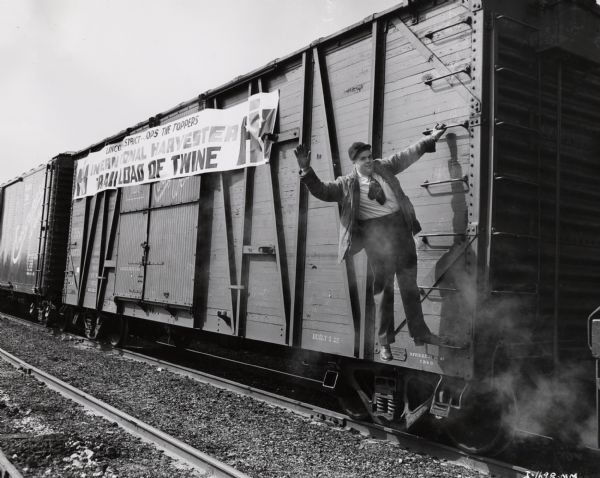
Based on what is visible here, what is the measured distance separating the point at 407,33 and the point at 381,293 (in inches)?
98.8

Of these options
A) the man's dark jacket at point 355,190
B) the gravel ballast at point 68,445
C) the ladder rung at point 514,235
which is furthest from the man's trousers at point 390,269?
the gravel ballast at point 68,445

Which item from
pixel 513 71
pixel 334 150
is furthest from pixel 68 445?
pixel 513 71

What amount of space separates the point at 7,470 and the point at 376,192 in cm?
373

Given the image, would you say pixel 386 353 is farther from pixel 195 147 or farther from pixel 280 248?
pixel 195 147

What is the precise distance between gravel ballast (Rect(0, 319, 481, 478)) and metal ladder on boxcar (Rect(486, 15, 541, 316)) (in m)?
1.69

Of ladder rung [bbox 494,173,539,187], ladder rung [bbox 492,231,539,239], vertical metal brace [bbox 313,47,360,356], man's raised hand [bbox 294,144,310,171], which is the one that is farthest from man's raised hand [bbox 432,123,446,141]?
vertical metal brace [bbox 313,47,360,356]

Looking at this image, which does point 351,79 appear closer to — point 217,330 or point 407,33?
point 407,33

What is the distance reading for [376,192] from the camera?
498 centimetres

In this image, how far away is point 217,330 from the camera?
290 inches

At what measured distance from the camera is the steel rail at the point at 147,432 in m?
4.25

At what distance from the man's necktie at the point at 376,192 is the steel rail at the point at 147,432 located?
259 cm

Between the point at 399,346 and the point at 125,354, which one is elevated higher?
the point at 399,346

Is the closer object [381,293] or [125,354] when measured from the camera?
[381,293]

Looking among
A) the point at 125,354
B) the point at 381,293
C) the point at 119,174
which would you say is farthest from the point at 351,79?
the point at 125,354
